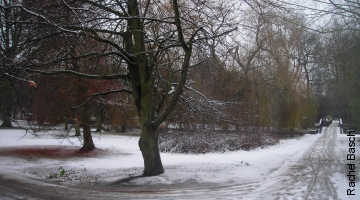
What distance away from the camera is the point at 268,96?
25891mm

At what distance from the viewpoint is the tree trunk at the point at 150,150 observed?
11.3m

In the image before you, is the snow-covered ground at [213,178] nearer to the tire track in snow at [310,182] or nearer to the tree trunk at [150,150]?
the tire track in snow at [310,182]

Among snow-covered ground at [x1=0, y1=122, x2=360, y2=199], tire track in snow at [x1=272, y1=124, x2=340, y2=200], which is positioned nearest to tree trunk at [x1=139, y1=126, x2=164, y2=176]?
snow-covered ground at [x1=0, y1=122, x2=360, y2=199]

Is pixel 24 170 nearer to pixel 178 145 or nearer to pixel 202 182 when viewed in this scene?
pixel 202 182

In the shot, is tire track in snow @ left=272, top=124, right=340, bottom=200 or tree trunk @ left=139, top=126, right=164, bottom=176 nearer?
tire track in snow @ left=272, top=124, right=340, bottom=200

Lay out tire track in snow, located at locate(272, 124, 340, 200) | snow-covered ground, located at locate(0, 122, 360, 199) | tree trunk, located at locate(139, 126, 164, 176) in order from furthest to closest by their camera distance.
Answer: tree trunk, located at locate(139, 126, 164, 176) → snow-covered ground, located at locate(0, 122, 360, 199) → tire track in snow, located at locate(272, 124, 340, 200)

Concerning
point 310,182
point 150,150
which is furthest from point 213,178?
point 310,182

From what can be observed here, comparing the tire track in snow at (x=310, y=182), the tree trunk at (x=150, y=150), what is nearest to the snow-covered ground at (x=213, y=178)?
the tire track in snow at (x=310, y=182)

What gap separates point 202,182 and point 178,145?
10196mm

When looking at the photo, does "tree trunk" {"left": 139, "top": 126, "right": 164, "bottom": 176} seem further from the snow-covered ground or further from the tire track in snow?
the tire track in snow

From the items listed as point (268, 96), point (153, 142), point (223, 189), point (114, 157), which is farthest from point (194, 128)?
point (268, 96)

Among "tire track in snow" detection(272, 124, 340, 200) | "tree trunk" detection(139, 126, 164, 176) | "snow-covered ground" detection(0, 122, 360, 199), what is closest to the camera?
"tire track in snow" detection(272, 124, 340, 200)

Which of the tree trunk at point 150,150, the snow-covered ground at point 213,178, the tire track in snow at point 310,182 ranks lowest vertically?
the snow-covered ground at point 213,178

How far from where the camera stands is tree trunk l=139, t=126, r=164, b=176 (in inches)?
444
